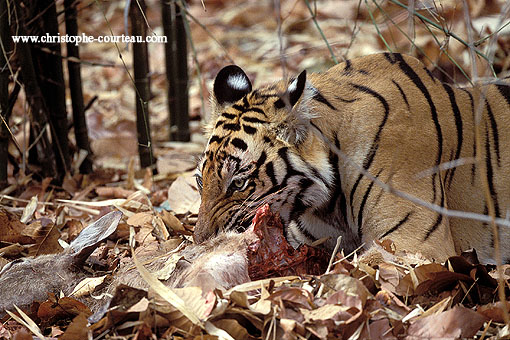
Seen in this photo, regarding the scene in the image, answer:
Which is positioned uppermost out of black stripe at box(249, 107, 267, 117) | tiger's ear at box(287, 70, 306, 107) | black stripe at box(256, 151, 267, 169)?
tiger's ear at box(287, 70, 306, 107)

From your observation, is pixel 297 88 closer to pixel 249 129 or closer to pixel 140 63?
pixel 249 129

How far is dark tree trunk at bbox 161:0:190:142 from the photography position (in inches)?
219

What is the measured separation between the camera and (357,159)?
3316mm

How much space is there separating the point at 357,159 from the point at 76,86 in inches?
95.8

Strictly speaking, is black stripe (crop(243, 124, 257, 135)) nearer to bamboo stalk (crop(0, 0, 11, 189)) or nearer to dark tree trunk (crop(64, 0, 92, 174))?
bamboo stalk (crop(0, 0, 11, 189))

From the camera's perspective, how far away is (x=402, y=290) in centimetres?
269

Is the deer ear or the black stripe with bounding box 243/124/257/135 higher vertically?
the deer ear

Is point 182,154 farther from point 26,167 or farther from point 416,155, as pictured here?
point 416,155

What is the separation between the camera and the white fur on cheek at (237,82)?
360 cm

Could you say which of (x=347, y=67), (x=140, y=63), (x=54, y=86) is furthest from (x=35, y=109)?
(x=347, y=67)

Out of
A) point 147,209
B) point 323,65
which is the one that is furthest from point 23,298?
point 323,65

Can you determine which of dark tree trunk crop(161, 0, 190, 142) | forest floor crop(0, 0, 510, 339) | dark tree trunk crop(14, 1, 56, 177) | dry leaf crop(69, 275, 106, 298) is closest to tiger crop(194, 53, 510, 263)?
forest floor crop(0, 0, 510, 339)

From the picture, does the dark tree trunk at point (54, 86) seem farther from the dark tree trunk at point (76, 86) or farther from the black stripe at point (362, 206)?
the black stripe at point (362, 206)

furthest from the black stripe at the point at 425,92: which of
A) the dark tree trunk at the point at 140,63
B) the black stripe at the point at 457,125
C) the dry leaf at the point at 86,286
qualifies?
the dark tree trunk at the point at 140,63
